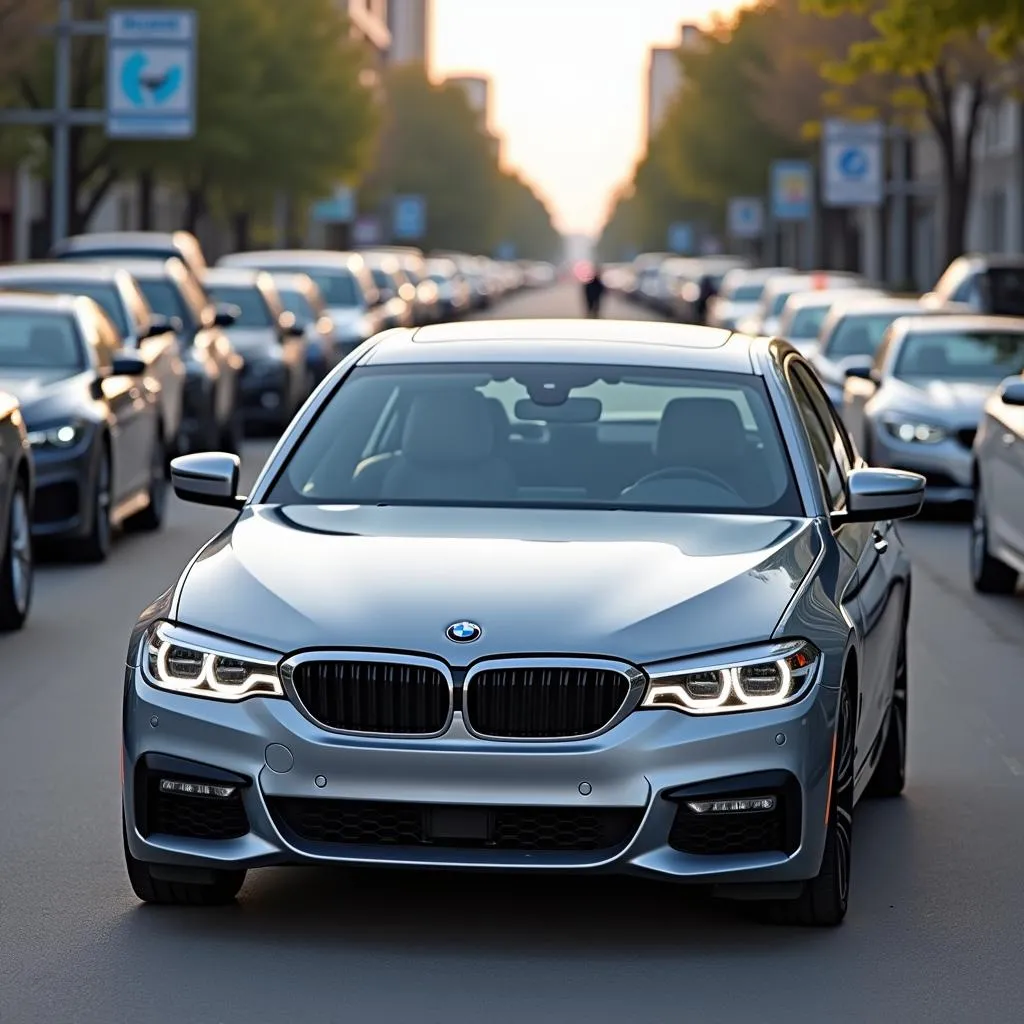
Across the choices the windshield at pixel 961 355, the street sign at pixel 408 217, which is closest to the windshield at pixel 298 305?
the windshield at pixel 961 355

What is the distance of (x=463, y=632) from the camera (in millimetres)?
6074

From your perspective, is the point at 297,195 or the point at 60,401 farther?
the point at 297,195

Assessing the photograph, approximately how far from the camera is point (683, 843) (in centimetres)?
605

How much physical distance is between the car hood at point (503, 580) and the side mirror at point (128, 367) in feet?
27.2

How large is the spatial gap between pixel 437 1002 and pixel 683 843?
0.69 metres

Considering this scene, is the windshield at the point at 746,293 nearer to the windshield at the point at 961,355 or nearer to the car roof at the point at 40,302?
the windshield at the point at 961,355

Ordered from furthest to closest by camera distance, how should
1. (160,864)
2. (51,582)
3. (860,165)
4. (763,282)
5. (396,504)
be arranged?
(860,165), (763,282), (51,582), (396,504), (160,864)

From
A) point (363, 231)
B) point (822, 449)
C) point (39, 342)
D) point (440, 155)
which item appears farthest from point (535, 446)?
point (440, 155)

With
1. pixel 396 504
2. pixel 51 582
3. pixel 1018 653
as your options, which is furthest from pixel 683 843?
pixel 51 582

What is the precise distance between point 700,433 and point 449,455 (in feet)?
2.24

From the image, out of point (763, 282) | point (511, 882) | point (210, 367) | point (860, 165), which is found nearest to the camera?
point (511, 882)

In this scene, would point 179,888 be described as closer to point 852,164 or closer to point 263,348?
point 263,348

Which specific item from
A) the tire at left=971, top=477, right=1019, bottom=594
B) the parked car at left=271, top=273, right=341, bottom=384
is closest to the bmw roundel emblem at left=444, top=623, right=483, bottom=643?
the tire at left=971, top=477, right=1019, bottom=594

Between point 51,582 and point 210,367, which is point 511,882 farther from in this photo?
point 210,367
